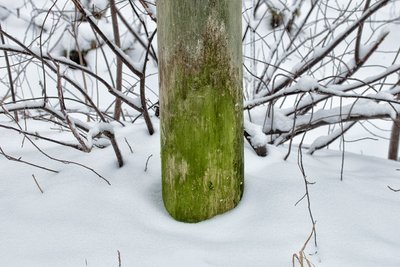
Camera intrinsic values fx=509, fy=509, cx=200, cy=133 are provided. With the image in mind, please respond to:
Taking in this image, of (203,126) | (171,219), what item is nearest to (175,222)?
Result: (171,219)

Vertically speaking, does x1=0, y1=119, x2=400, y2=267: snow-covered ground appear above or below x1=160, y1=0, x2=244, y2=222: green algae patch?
below

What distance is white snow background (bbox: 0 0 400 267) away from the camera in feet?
4.19

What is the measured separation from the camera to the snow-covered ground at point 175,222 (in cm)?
128

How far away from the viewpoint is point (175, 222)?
144cm

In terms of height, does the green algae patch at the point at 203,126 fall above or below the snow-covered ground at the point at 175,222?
above

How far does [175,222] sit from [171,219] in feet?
0.07

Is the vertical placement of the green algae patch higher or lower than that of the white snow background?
higher

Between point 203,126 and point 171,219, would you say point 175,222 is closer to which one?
point 171,219

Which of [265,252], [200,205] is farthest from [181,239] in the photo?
[265,252]

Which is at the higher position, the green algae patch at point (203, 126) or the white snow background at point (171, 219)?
the green algae patch at point (203, 126)

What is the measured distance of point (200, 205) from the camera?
1.41 m

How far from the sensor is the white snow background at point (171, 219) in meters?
1.28

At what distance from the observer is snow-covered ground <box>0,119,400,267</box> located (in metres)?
1.28

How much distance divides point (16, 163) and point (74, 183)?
1.04 feet
